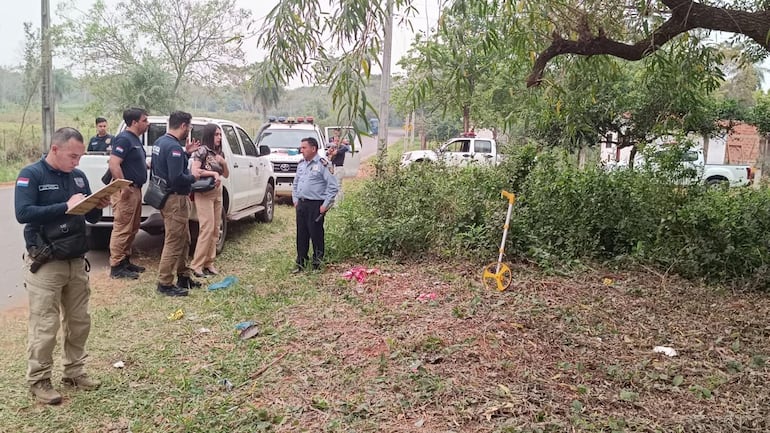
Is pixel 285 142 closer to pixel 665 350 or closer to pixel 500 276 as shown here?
pixel 500 276

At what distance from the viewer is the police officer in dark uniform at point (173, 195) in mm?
5656

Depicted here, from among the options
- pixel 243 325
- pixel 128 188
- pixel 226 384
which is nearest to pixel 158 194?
pixel 128 188

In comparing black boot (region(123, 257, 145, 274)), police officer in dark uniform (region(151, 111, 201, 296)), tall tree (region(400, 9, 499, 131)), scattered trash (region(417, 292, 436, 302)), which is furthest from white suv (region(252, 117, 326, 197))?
tall tree (region(400, 9, 499, 131))

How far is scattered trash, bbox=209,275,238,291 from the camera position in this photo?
5961 mm

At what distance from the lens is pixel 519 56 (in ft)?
19.6

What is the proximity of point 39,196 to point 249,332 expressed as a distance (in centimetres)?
182

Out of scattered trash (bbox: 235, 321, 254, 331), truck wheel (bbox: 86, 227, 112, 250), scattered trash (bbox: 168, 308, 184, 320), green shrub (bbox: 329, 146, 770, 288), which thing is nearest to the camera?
scattered trash (bbox: 235, 321, 254, 331)

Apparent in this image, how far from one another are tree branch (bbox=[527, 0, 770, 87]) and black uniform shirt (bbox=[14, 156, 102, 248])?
4312 mm

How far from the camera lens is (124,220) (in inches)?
247

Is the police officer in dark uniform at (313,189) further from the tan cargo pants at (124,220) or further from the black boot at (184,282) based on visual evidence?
the tan cargo pants at (124,220)

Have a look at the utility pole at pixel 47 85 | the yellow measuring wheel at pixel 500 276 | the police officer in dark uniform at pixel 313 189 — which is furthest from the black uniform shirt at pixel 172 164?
the utility pole at pixel 47 85

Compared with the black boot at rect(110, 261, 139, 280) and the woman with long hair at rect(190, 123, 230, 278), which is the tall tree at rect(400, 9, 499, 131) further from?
the black boot at rect(110, 261, 139, 280)

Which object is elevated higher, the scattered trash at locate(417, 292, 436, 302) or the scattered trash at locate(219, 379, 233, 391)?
the scattered trash at locate(417, 292, 436, 302)

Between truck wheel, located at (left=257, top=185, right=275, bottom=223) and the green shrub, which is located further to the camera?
truck wheel, located at (left=257, top=185, right=275, bottom=223)
